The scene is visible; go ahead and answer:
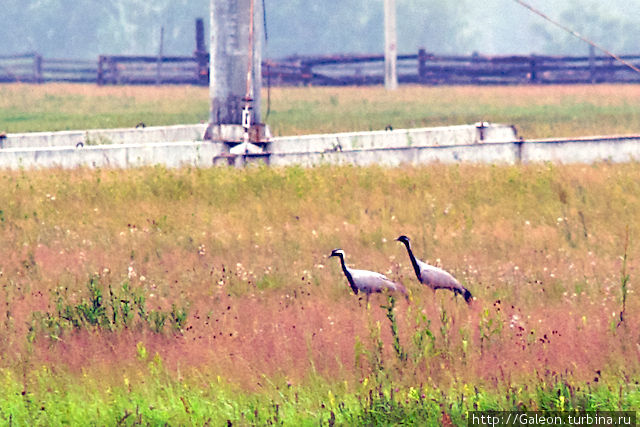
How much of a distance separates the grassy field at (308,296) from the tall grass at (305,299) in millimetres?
21

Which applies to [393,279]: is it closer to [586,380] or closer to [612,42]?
[586,380]

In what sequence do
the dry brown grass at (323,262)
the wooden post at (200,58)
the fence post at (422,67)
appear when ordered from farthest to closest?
the fence post at (422,67) → the wooden post at (200,58) → the dry brown grass at (323,262)

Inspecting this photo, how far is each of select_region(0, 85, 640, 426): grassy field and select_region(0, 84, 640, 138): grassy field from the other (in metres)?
7.82

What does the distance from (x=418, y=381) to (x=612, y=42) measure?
70160mm

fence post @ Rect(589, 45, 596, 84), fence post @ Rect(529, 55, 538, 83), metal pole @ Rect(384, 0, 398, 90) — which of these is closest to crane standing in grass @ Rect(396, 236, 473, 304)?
metal pole @ Rect(384, 0, 398, 90)

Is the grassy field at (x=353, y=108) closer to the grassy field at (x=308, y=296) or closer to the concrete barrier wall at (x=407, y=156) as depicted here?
the concrete barrier wall at (x=407, y=156)

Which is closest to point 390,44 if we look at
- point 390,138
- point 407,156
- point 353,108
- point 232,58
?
point 353,108

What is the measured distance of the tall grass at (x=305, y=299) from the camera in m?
5.86

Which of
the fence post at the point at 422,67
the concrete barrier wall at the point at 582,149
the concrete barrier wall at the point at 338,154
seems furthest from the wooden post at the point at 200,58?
the concrete barrier wall at the point at 582,149

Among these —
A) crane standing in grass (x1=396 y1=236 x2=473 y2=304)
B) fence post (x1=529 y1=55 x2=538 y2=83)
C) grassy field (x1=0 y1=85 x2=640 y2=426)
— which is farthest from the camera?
fence post (x1=529 y1=55 x2=538 y2=83)

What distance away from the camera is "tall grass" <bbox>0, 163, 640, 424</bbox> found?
19.2 feet

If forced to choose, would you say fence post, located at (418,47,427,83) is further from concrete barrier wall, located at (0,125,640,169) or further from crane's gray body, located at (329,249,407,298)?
crane's gray body, located at (329,249,407,298)

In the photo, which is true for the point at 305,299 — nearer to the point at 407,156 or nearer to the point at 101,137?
the point at 407,156

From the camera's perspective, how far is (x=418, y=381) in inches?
240
